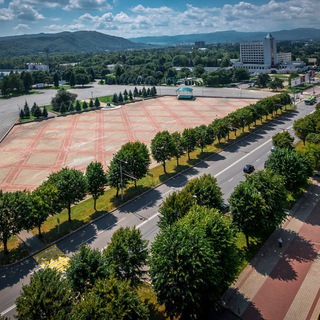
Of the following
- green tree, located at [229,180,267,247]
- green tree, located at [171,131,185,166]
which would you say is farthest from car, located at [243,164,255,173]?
green tree, located at [229,180,267,247]

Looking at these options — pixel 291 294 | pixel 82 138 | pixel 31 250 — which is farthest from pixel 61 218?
pixel 82 138

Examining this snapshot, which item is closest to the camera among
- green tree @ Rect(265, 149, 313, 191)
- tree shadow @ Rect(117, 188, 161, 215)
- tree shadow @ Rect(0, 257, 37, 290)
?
tree shadow @ Rect(0, 257, 37, 290)

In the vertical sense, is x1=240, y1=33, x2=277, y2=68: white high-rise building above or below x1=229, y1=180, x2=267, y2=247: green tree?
above

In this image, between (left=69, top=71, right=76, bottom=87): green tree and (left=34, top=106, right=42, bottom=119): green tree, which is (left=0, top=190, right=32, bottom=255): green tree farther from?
(left=69, top=71, right=76, bottom=87): green tree

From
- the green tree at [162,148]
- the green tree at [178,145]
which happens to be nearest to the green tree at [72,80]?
the green tree at [178,145]

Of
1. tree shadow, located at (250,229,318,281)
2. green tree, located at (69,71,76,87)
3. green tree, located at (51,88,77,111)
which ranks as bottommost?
tree shadow, located at (250,229,318,281)

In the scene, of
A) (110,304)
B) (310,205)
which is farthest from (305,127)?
(110,304)

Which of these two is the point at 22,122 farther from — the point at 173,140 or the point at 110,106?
the point at 173,140
